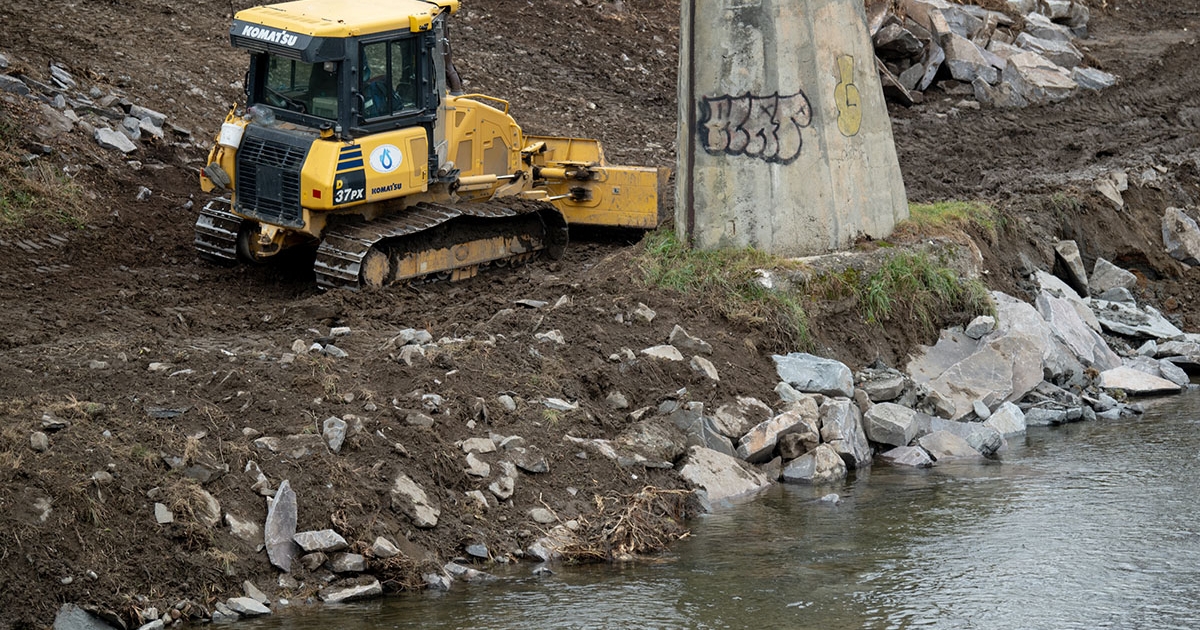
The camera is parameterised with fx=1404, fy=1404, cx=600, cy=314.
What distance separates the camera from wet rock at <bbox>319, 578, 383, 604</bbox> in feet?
23.7

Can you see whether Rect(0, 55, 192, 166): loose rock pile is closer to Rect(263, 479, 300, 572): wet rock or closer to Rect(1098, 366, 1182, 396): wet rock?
Rect(263, 479, 300, 572): wet rock

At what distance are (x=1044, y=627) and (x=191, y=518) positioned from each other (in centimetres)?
434

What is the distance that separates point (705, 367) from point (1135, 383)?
3963 mm

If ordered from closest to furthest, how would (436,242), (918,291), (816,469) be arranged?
(816,469), (918,291), (436,242)

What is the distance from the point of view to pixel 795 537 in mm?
8289

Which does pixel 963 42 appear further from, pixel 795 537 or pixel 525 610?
pixel 525 610

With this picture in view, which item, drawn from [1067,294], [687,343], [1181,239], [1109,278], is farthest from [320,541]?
[1181,239]

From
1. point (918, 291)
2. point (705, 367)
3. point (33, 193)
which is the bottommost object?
point (705, 367)

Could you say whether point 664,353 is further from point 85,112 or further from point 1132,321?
point 85,112

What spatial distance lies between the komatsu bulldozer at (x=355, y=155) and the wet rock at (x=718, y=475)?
3.50 m

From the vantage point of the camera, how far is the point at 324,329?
10555mm

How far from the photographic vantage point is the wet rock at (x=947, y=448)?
32.5ft

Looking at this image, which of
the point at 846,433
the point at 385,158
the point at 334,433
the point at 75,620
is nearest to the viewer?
the point at 75,620

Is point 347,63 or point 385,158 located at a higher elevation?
point 347,63
